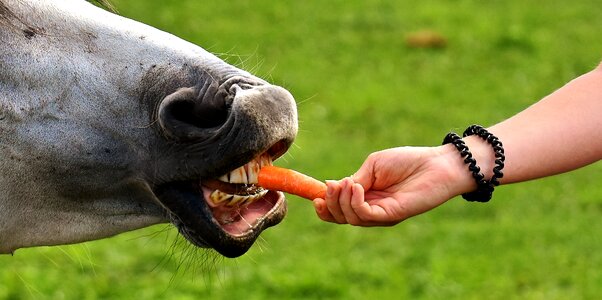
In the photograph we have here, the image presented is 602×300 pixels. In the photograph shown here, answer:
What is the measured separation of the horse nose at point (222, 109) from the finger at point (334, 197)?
0.18 metres

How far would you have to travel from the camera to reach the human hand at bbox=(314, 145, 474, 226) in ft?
10.6

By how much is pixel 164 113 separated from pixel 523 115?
1.06 m

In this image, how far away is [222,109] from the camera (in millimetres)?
3184

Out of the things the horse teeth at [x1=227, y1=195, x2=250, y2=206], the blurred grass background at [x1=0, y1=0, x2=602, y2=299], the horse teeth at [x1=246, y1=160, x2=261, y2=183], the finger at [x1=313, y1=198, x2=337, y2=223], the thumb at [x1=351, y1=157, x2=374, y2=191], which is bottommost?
the blurred grass background at [x1=0, y1=0, x2=602, y2=299]

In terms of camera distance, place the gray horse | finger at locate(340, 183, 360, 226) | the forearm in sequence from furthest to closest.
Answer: the forearm → the gray horse → finger at locate(340, 183, 360, 226)

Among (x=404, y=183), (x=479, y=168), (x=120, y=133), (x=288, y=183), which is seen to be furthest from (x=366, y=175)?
(x=120, y=133)

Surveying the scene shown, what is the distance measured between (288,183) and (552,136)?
0.79 meters

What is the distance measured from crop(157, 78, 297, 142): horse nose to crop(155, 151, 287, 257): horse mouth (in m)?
0.14

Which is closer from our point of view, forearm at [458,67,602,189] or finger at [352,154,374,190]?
finger at [352,154,374,190]

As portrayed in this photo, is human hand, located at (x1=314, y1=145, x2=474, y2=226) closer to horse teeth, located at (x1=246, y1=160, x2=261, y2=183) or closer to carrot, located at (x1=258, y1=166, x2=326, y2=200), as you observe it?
carrot, located at (x1=258, y1=166, x2=326, y2=200)

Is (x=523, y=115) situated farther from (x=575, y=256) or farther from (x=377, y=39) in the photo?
(x=377, y=39)

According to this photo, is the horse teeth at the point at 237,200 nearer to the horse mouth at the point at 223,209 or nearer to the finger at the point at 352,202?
the horse mouth at the point at 223,209

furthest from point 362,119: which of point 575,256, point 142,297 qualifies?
point 142,297

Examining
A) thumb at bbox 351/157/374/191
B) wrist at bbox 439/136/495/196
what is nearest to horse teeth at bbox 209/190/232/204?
thumb at bbox 351/157/374/191
